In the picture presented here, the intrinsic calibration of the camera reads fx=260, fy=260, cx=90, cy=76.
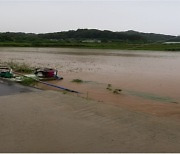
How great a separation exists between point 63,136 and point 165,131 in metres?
2.24

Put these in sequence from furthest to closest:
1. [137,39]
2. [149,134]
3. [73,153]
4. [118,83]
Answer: [137,39] → [118,83] → [149,134] → [73,153]

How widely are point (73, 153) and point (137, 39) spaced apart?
292ft

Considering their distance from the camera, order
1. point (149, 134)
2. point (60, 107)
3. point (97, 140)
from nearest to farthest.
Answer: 1. point (97, 140)
2. point (149, 134)
3. point (60, 107)

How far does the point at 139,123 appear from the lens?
20.4ft

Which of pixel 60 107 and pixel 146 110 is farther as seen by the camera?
pixel 146 110

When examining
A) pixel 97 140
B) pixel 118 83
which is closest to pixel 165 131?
pixel 97 140

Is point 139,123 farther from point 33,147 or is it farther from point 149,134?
point 33,147

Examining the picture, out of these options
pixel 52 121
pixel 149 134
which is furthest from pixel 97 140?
pixel 52 121

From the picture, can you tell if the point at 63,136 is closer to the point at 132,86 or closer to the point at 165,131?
the point at 165,131

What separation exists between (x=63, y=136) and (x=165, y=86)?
895 cm

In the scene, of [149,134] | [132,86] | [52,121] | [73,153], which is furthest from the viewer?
[132,86]

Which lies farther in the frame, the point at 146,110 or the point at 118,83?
the point at 118,83

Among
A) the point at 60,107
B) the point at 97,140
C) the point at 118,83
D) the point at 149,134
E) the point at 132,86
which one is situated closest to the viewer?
the point at 97,140

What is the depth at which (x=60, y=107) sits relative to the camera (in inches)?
299
